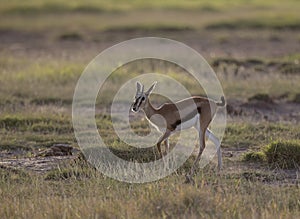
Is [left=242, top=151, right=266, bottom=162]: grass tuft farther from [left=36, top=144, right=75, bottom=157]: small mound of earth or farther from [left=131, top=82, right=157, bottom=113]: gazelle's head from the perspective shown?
[left=36, top=144, right=75, bottom=157]: small mound of earth

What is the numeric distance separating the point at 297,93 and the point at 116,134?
489cm

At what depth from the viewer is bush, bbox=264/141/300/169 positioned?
352 inches

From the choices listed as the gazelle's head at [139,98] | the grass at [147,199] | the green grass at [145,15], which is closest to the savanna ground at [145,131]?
the grass at [147,199]

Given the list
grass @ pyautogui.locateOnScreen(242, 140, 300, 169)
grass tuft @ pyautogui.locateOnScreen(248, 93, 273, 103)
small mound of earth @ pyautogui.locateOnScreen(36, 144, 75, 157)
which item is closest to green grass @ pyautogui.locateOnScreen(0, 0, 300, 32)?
grass tuft @ pyautogui.locateOnScreen(248, 93, 273, 103)

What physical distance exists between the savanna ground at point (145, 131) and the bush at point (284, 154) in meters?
0.02

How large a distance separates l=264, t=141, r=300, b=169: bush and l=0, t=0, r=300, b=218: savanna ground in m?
0.02

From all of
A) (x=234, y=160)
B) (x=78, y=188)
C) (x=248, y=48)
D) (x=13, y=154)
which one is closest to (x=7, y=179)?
(x=78, y=188)

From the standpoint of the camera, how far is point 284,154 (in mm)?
8953

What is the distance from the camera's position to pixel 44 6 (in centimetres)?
4209

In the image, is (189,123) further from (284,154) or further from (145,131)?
(145,131)

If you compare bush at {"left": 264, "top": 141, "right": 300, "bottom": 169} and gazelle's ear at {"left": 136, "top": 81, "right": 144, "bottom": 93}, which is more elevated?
gazelle's ear at {"left": 136, "top": 81, "right": 144, "bottom": 93}

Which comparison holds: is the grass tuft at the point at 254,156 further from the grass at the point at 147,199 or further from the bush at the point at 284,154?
the grass at the point at 147,199

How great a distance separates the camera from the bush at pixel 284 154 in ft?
29.3

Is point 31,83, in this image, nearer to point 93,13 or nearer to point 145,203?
point 145,203
